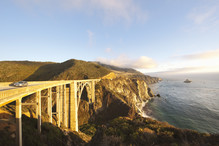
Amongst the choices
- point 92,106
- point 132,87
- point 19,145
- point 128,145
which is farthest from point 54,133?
point 132,87

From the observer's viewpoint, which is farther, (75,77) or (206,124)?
(75,77)

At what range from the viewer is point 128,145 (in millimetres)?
6270

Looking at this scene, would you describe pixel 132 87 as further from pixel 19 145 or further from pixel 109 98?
pixel 19 145

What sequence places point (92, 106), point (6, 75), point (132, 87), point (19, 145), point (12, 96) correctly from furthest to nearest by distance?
point (132, 87) < point (6, 75) < point (92, 106) < point (19, 145) < point (12, 96)

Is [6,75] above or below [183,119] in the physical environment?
above

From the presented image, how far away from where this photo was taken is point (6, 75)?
44.1 m

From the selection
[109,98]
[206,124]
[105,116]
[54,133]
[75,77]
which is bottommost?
[206,124]

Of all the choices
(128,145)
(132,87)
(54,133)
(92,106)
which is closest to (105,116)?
(92,106)

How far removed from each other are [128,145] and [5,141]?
31.7 feet

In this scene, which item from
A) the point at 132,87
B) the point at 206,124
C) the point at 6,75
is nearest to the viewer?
the point at 206,124

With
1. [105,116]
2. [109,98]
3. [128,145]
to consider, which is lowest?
[105,116]

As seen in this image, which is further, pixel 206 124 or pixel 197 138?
pixel 206 124

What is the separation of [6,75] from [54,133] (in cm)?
5979

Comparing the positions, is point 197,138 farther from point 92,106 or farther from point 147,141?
point 92,106
